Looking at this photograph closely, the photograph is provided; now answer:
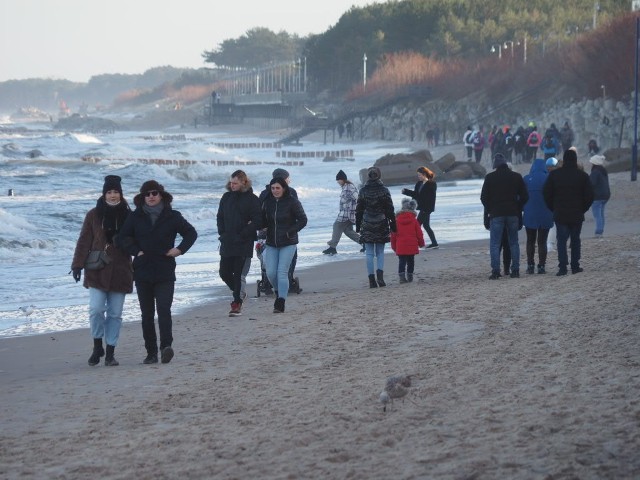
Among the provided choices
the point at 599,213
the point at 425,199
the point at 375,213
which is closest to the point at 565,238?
the point at 375,213

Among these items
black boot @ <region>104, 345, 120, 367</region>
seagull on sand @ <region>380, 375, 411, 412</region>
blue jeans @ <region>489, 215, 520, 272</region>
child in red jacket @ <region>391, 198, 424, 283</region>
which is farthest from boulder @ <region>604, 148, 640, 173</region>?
seagull on sand @ <region>380, 375, 411, 412</region>

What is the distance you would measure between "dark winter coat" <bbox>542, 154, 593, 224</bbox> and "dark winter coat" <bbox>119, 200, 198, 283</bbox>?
551 centimetres

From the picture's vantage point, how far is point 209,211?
98.4 feet

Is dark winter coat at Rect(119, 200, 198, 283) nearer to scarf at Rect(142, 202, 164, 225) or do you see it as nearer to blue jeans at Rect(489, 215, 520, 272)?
scarf at Rect(142, 202, 164, 225)

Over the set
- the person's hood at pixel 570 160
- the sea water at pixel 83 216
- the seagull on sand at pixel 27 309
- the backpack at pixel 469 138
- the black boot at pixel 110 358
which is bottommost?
the sea water at pixel 83 216

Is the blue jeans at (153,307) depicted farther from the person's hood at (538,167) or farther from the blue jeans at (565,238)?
the person's hood at (538,167)

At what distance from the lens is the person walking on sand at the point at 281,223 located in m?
12.1

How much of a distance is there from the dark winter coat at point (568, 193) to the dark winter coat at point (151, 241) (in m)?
5.51

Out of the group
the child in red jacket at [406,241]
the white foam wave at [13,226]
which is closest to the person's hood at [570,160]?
the child in red jacket at [406,241]

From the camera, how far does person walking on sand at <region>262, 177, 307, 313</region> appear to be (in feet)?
39.8

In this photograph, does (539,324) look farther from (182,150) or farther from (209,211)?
(182,150)

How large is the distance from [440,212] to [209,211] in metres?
5.98

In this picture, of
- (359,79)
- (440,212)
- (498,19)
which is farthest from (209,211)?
A: (359,79)

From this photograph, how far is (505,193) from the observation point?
14023mm
